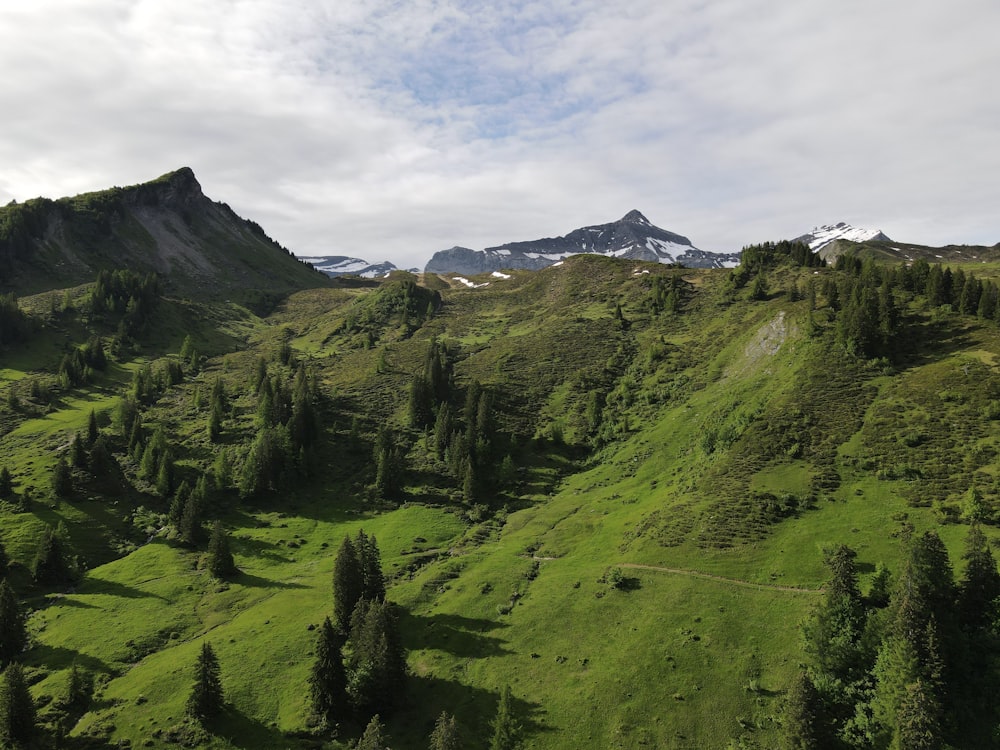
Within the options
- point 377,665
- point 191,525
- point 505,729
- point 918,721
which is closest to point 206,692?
point 377,665

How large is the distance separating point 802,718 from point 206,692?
64632mm

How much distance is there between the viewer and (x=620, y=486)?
10925cm

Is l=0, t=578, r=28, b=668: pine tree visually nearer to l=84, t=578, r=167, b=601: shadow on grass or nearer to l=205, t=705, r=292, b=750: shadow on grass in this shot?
l=84, t=578, r=167, b=601: shadow on grass

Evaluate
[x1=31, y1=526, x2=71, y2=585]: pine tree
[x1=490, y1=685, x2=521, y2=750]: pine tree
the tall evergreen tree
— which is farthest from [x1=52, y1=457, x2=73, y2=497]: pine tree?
the tall evergreen tree

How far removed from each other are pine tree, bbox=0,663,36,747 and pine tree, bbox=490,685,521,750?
5247cm

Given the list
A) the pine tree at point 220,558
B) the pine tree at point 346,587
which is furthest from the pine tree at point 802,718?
the pine tree at point 220,558

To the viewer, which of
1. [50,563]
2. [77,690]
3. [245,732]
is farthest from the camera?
[50,563]

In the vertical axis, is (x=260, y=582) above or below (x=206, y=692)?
above

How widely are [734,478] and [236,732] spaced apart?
7695 centimetres

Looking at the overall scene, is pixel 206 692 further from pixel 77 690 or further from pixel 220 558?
pixel 220 558

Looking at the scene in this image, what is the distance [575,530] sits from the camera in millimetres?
98375

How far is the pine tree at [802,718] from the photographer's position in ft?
158

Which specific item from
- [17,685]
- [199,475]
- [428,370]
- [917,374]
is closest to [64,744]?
[17,685]

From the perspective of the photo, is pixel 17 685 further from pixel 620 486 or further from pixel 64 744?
pixel 620 486
